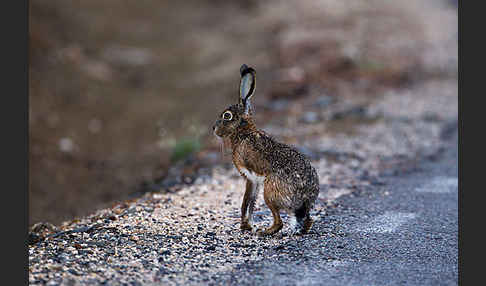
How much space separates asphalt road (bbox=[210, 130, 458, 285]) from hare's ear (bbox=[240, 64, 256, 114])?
1.55m

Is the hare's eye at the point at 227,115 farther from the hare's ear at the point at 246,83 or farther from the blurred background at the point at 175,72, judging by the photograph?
the blurred background at the point at 175,72

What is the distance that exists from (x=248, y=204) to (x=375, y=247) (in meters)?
1.33

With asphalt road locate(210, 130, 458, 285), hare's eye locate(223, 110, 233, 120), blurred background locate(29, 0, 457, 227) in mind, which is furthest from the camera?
blurred background locate(29, 0, 457, 227)

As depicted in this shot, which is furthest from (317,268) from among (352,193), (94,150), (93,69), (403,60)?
(93,69)

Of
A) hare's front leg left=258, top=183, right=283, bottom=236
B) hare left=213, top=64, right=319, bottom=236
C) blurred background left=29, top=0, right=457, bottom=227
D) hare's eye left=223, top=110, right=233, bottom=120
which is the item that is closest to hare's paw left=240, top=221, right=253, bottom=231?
hare left=213, top=64, right=319, bottom=236

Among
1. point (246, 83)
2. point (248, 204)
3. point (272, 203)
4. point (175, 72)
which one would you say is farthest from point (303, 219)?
point (175, 72)

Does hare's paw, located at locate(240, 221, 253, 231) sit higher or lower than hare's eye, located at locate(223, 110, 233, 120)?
lower

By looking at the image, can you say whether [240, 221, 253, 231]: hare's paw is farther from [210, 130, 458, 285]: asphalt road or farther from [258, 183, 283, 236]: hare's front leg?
[210, 130, 458, 285]: asphalt road

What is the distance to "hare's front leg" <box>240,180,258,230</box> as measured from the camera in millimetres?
5691

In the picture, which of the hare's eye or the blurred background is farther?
the blurred background

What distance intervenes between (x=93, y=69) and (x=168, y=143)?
6.49 meters

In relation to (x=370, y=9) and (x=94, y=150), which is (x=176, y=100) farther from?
(x=370, y=9)

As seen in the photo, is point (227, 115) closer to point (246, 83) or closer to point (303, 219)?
point (246, 83)

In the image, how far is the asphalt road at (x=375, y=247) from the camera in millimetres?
4645
